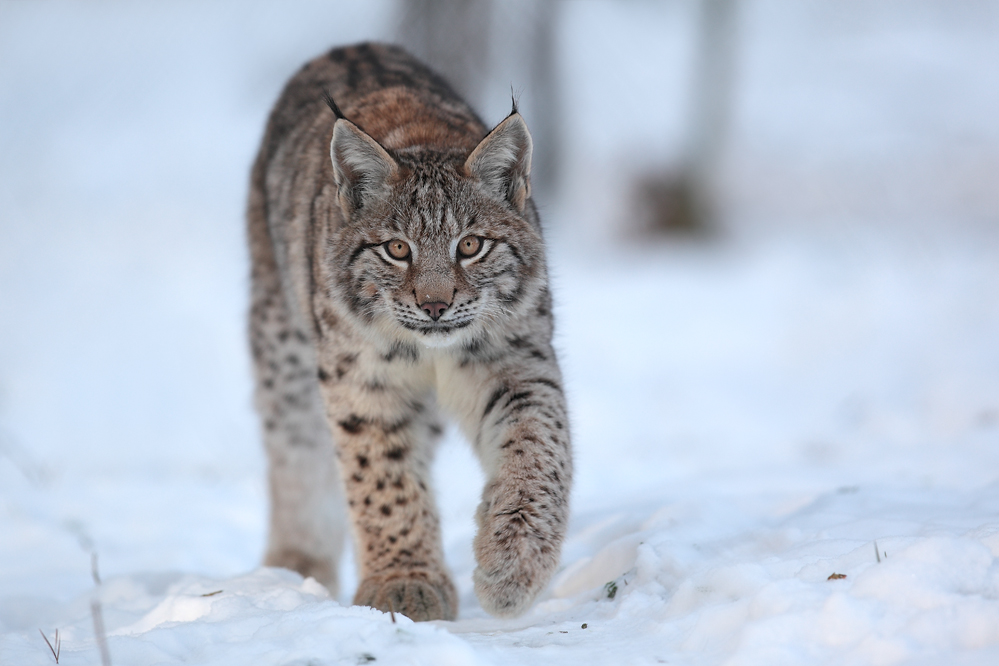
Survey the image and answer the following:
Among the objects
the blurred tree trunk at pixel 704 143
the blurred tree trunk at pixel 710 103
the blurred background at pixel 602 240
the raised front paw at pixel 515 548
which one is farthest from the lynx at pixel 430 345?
the blurred tree trunk at pixel 710 103

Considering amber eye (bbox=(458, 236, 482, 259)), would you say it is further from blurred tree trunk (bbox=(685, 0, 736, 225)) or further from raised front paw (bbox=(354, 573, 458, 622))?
blurred tree trunk (bbox=(685, 0, 736, 225))

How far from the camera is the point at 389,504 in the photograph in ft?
11.4

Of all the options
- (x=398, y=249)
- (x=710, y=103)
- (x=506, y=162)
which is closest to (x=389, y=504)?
(x=398, y=249)

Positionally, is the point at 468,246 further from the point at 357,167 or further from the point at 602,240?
the point at 602,240

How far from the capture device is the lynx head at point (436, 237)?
10.5 feet

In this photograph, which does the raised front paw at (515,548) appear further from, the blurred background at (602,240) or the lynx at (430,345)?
the blurred background at (602,240)

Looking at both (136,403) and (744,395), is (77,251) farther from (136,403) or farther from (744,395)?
(744,395)

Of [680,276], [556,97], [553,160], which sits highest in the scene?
[556,97]

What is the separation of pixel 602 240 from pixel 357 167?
9428 millimetres

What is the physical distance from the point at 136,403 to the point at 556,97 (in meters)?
7.17

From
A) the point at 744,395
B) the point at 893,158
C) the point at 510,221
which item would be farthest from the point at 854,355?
the point at 893,158

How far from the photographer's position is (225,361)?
8.75m

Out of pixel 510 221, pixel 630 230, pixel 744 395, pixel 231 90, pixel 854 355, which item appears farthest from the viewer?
pixel 231 90

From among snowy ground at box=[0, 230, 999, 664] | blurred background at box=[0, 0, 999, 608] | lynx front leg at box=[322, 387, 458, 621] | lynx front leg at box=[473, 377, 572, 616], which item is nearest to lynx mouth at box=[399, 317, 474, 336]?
lynx front leg at box=[473, 377, 572, 616]
